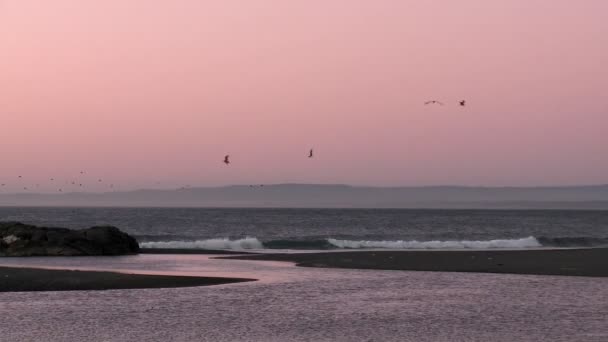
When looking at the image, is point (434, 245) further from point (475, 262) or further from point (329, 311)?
point (329, 311)

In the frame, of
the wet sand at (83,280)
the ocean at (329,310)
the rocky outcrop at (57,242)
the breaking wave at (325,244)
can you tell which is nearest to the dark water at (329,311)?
the ocean at (329,310)

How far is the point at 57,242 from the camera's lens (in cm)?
5716

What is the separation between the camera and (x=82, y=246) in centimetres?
5716

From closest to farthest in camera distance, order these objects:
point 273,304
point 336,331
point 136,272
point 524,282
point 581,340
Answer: point 581,340
point 336,331
point 273,304
point 524,282
point 136,272

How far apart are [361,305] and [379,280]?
9381 mm

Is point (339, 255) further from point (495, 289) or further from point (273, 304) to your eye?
point (273, 304)

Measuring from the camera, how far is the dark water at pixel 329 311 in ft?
77.2

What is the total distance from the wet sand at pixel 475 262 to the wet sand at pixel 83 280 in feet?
38.7

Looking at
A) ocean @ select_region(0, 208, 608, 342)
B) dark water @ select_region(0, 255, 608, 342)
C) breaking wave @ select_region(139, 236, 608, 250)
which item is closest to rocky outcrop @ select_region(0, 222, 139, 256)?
breaking wave @ select_region(139, 236, 608, 250)

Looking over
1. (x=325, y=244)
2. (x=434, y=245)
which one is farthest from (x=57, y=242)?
(x=434, y=245)

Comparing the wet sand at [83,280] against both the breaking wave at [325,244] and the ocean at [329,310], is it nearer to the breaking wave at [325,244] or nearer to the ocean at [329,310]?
the ocean at [329,310]

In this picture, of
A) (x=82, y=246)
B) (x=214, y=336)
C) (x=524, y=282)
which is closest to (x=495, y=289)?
(x=524, y=282)

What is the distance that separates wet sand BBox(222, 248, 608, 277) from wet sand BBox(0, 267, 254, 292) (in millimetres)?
11782

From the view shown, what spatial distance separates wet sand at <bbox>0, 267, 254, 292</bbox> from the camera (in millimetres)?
35188
